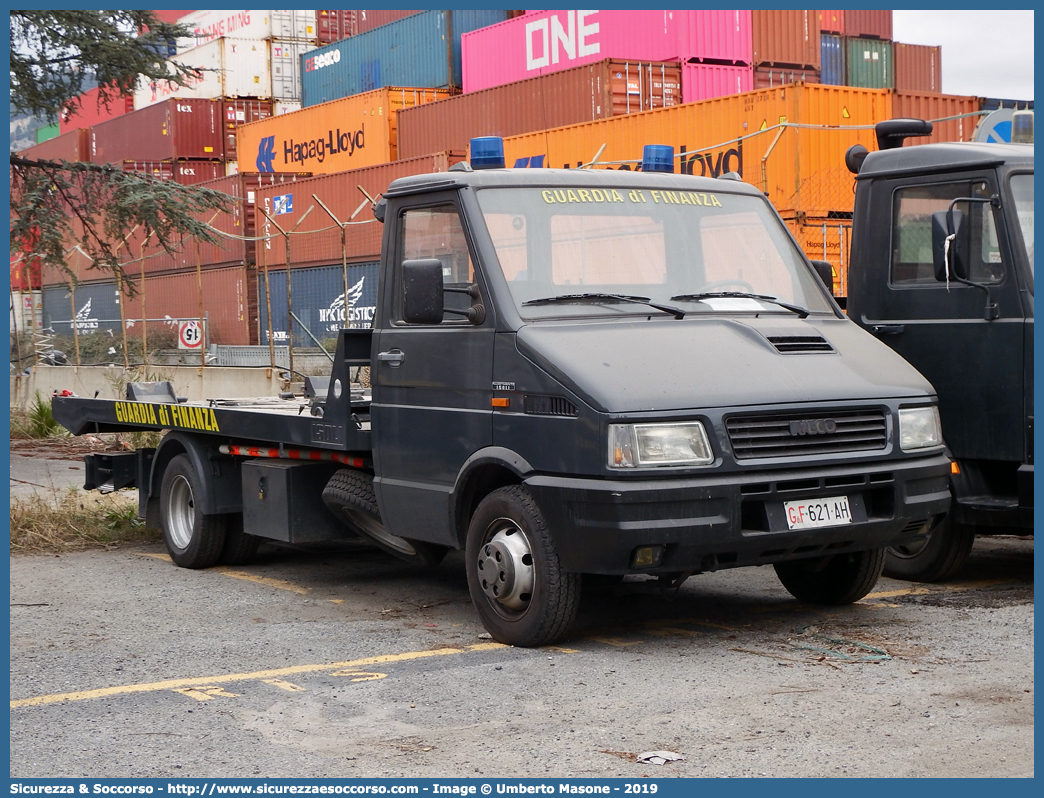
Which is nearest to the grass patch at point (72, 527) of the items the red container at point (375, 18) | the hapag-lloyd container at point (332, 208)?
the hapag-lloyd container at point (332, 208)

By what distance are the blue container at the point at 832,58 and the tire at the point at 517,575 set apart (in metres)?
32.5

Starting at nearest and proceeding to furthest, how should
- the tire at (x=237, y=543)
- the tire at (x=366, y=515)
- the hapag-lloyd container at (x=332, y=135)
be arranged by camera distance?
the tire at (x=366, y=515), the tire at (x=237, y=543), the hapag-lloyd container at (x=332, y=135)

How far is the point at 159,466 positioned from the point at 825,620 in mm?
5141

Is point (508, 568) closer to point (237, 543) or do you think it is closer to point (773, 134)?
point (237, 543)

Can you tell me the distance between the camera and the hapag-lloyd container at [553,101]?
27.7 metres

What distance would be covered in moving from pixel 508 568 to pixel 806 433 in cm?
153

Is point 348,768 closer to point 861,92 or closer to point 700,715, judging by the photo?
point 700,715

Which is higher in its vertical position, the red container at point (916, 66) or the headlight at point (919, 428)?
the red container at point (916, 66)

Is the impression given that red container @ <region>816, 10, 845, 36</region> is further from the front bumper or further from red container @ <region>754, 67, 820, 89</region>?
the front bumper

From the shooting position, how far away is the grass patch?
34.4ft

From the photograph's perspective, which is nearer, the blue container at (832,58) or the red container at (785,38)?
the red container at (785,38)

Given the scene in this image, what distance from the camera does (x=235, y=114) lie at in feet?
143

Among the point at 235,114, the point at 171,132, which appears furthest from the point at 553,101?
the point at 235,114

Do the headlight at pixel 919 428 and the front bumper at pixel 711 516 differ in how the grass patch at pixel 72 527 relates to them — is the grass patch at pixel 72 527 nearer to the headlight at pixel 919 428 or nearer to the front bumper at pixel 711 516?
the front bumper at pixel 711 516
